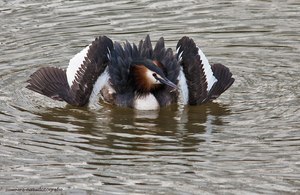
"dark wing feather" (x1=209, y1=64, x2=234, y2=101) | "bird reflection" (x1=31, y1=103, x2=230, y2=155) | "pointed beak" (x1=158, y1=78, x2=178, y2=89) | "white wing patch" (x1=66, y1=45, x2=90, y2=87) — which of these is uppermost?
"white wing patch" (x1=66, y1=45, x2=90, y2=87)

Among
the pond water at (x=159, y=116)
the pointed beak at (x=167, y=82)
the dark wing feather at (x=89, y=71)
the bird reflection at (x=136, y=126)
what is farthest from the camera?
the dark wing feather at (x=89, y=71)

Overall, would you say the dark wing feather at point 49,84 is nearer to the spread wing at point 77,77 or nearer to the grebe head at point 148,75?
the spread wing at point 77,77

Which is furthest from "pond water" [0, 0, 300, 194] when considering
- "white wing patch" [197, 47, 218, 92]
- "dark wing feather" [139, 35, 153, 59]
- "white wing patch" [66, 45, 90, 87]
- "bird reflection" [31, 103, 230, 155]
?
"dark wing feather" [139, 35, 153, 59]

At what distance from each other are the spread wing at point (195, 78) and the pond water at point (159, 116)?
0.19 m

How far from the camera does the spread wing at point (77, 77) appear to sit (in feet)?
42.9

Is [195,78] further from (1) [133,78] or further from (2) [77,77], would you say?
(2) [77,77]

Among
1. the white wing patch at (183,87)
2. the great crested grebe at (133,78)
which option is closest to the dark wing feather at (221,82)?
the great crested grebe at (133,78)

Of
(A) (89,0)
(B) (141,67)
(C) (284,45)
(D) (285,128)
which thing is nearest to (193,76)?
(B) (141,67)

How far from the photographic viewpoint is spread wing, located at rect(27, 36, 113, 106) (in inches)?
514

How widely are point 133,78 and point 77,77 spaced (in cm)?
71

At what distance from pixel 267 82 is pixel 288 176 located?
13.1 ft

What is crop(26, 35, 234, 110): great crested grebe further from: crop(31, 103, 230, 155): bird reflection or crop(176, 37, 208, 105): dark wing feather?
crop(31, 103, 230, 155): bird reflection

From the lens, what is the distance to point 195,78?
13227mm

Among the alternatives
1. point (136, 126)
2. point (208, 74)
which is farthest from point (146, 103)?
point (208, 74)
